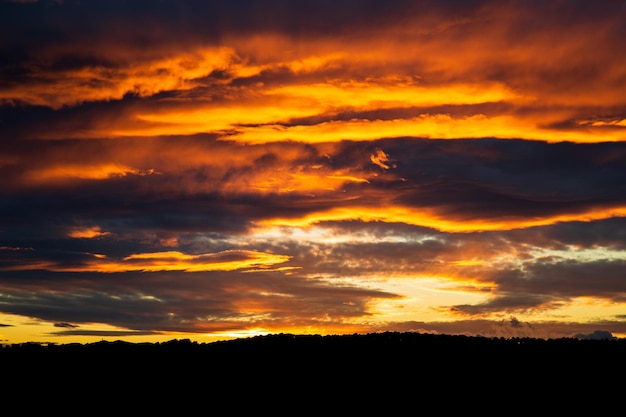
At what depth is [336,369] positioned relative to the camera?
58312 mm

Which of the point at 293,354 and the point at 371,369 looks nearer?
the point at 371,369

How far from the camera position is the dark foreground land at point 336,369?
54.2m

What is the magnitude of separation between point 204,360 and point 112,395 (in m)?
8.40

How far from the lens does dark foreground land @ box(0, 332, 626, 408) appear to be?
54.2 m

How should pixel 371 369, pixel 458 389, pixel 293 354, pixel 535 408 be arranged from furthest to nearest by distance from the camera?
pixel 293 354 → pixel 371 369 → pixel 458 389 → pixel 535 408

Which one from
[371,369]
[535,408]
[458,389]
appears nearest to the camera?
[535,408]

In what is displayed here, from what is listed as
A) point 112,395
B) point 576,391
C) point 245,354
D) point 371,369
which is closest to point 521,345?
point 576,391

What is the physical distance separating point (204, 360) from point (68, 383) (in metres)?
10.2

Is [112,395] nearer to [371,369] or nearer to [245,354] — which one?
[245,354]

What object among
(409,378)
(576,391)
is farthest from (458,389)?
(576,391)

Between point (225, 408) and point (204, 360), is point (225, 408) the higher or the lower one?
the lower one

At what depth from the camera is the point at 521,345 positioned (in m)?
62.2

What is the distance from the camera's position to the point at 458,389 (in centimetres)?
5441

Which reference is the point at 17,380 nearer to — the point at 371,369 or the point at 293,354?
the point at 293,354
